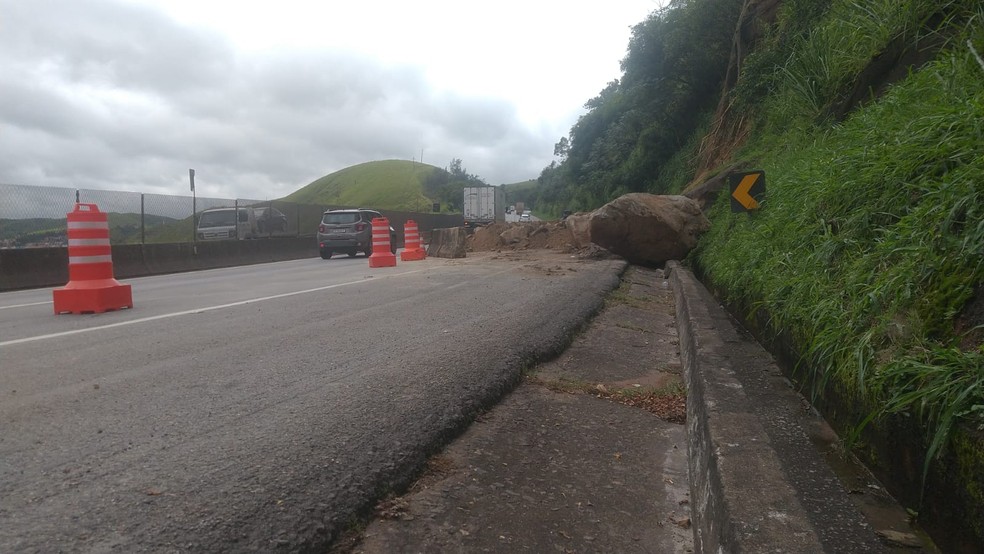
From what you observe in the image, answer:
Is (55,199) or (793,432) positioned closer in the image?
(793,432)

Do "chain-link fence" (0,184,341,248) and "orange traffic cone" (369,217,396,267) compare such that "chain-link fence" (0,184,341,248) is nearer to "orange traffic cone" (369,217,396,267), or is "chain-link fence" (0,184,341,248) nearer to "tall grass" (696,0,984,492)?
"orange traffic cone" (369,217,396,267)

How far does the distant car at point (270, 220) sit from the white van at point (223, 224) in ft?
3.02

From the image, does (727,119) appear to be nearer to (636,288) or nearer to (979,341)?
(636,288)

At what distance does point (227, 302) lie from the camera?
851 centimetres

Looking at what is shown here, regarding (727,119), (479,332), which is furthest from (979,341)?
(727,119)

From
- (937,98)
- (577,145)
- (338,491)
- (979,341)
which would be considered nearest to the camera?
(979,341)

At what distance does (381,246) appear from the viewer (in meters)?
15.9

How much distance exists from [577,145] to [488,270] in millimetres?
38995

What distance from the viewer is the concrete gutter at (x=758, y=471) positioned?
78.9 inches

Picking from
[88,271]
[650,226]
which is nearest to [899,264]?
[88,271]

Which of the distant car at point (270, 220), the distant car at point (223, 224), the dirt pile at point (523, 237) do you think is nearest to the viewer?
the dirt pile at point (523, 237)

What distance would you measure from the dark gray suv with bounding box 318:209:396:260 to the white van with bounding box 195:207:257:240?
4.29m

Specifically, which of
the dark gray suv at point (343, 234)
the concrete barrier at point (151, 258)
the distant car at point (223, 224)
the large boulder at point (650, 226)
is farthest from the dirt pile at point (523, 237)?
the distant car at point (223, 224)

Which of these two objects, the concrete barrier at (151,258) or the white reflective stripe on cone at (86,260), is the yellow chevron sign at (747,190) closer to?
the white reflective stripe on cone at (86,260)
